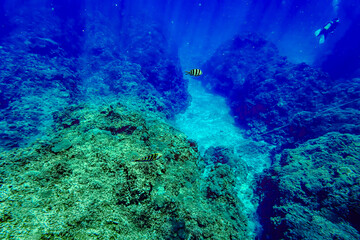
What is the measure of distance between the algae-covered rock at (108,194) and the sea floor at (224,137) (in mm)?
4419

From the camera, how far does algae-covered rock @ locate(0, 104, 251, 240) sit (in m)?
1.90

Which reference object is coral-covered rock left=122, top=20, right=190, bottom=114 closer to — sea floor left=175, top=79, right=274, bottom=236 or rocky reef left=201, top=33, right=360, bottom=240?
sea floor left=175, top=79, right=274, bottom=236

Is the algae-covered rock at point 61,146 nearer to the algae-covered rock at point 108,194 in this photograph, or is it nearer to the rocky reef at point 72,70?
the algae-covered rock at point 108,194

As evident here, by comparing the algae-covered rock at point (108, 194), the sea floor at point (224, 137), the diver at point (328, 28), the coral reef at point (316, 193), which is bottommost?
the algae-covered rock at point (108, 194)

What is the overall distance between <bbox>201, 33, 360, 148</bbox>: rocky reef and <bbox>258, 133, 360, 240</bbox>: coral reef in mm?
2514

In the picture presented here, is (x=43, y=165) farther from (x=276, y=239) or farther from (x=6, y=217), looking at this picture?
(x=276, y=239)

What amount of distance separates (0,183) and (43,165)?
0.49m

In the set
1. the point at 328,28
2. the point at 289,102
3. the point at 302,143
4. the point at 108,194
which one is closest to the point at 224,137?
the point at 302,143

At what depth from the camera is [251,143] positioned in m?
10.8

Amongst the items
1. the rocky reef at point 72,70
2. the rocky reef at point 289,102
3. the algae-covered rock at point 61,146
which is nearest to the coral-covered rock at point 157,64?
the rocky reef at point 72,70

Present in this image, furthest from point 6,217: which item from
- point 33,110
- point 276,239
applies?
point 33,110

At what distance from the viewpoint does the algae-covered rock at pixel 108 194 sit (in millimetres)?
1897

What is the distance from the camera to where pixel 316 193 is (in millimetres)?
5074

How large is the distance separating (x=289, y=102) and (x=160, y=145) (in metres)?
12.7
